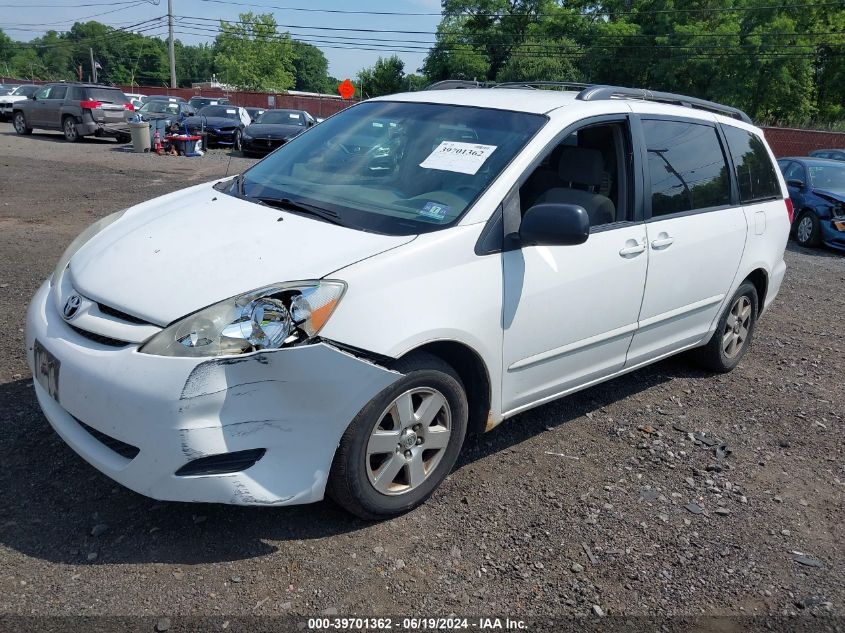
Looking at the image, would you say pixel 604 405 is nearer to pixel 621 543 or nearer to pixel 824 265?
pixel 621 543

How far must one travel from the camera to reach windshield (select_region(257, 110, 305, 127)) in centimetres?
2167

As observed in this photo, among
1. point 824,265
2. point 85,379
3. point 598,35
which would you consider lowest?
point 824,265

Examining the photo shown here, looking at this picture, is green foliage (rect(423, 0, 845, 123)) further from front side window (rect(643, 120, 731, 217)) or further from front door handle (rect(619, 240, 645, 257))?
front door handle (rect(619, 240, 645, 257))

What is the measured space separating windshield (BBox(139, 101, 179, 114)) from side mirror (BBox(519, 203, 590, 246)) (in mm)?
24007

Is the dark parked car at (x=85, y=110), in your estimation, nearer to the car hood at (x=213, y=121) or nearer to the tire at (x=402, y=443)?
the car hood at (x=213, y=121)

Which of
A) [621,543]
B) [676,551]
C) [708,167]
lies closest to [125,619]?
[621,543]

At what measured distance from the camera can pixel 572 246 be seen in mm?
3574

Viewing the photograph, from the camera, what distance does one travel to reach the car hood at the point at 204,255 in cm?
277

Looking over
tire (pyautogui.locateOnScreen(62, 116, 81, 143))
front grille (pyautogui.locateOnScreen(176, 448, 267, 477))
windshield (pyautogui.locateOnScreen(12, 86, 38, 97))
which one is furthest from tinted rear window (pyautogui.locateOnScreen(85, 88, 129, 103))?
front grille (pyautogui.locateOnScreen(176, 448, 267, 477))

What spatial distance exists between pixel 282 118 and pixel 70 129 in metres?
6.51

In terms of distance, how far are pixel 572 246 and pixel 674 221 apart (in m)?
1.02

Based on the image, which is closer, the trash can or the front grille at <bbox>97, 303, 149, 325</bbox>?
the front grille at <bbox>97, 303, 149, 325</bbox>

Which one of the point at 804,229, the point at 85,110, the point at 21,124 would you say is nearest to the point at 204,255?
the point at 804,229

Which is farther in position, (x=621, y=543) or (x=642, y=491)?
(x=642, y=491)
